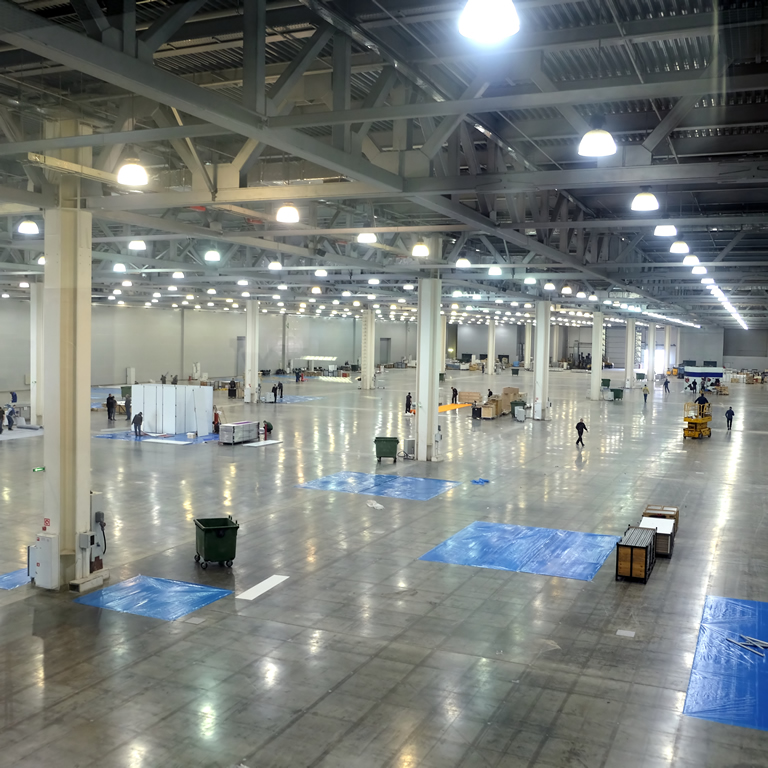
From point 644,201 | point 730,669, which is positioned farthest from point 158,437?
point 730,669

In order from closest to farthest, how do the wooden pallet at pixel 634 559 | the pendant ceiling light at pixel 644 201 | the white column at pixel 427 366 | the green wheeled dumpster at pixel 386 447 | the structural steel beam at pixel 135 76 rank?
the structural steel beam at pixel 135 76, the pendant ceiling light at pixel 644 201, the wooden pallet at pixel 634 559, the green wheeled dumpster at pixel 386 447, the white column at pixel 427 366

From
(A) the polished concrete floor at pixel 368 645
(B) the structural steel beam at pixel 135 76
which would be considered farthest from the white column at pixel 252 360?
(B) the structural steel beam at pixel 135 76

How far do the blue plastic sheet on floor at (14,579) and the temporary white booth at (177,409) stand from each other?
19371mm

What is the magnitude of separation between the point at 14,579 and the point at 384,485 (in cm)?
1142

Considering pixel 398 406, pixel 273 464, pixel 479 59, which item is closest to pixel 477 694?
pixel 479 59

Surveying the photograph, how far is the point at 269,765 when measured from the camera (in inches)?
296

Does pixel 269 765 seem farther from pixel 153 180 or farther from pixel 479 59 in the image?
pixel 153 180

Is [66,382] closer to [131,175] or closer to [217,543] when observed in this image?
[217,543]

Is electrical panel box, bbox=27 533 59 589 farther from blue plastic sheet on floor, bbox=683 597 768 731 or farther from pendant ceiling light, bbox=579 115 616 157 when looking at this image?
pendant ceiling light, bbox=579 115 616 157

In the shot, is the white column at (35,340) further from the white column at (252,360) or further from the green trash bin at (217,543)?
the green trash bin at (217,543)

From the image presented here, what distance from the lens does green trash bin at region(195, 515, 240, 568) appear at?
45.5 feet

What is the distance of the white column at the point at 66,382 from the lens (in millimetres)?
12742

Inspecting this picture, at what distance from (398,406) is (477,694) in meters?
37.0

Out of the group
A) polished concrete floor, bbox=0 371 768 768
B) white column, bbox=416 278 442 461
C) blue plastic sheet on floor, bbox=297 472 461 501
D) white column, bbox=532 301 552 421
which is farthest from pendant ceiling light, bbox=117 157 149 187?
white column, bbox=532 301 552 421
